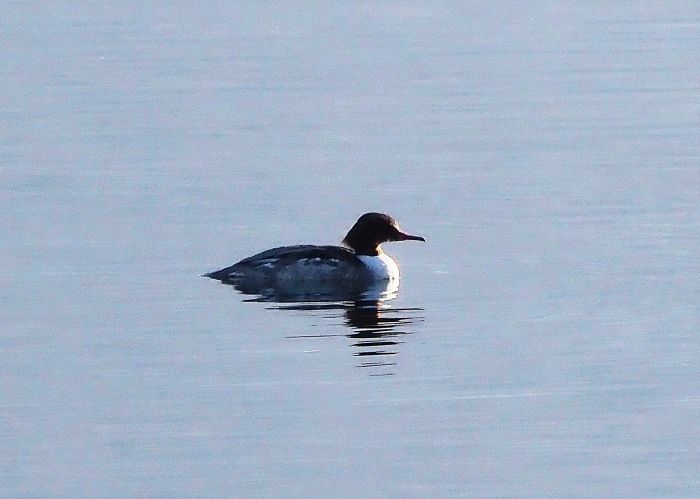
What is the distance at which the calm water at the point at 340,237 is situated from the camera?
37.6 feet

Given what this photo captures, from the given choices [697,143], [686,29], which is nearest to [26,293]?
[697,143]

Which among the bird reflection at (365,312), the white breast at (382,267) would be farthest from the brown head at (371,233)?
the bird reflection at (365,312)

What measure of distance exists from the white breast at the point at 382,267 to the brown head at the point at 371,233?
0.93 ft

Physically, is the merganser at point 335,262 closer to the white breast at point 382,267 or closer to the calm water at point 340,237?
the white breast at point 382,267

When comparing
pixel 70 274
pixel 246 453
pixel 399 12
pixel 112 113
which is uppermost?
pixel 399 12

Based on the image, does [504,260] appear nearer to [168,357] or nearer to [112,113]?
[168,357]

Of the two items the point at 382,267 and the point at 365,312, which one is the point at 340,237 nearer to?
the point at 382,267

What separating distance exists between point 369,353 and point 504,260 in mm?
3227

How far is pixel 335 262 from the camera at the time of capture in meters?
16.8

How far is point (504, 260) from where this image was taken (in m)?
16.8

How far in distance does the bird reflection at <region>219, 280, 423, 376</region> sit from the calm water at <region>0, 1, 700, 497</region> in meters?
0.05

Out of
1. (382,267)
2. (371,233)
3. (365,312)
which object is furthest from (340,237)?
(365,312)

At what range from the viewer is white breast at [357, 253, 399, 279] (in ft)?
55.6

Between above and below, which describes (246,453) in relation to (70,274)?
below
